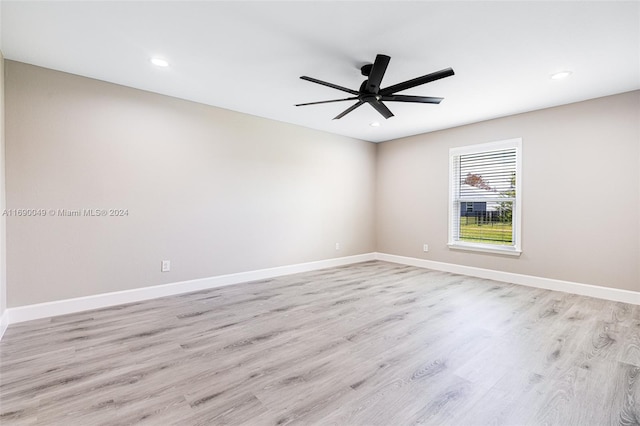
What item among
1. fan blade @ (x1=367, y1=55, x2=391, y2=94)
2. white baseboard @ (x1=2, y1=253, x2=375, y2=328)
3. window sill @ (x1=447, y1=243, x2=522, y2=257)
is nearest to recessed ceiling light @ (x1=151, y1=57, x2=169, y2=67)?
fan blade @ (x1=367, y1=55, x2=391, y2=94)

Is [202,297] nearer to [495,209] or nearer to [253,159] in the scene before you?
[253,159]

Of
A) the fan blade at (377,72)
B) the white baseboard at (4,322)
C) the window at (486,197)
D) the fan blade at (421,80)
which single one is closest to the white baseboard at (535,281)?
the window at (486,197)

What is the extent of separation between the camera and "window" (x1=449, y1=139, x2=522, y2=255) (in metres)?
4.53

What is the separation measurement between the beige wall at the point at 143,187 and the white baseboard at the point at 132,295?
8cm

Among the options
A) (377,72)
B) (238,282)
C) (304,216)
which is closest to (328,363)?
(377,72)

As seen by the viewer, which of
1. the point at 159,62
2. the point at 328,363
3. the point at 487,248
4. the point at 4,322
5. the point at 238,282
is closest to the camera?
the point at 328,363

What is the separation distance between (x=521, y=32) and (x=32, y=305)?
197 inches

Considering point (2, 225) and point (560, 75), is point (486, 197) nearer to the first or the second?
point (560, 75)

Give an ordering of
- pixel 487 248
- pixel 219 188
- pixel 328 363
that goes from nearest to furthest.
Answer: pixel 328 363 < pixel 219 188 < pixel 487 248

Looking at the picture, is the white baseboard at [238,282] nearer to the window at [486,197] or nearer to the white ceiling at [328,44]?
the window at [486,197]

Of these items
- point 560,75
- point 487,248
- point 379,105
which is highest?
point 560,75

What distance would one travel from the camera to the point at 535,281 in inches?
168

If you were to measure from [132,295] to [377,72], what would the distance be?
3.56 meters

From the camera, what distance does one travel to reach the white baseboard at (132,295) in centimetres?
293
